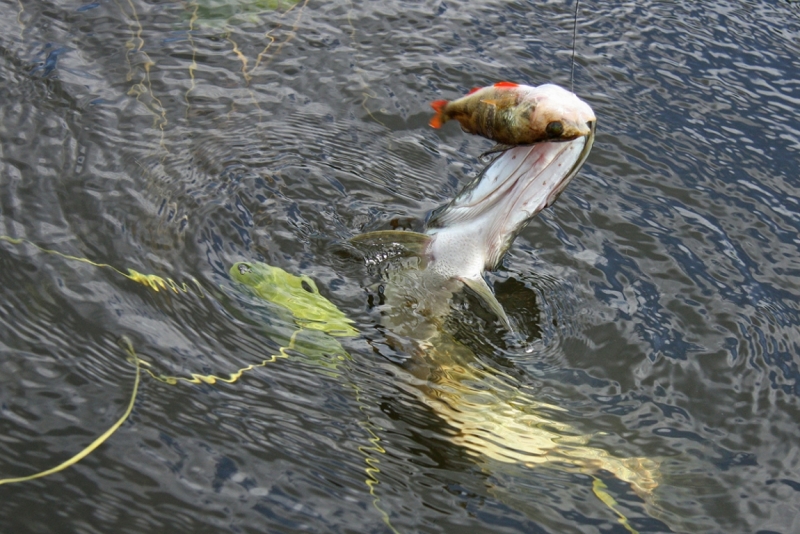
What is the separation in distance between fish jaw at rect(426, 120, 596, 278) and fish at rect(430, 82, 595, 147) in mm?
110

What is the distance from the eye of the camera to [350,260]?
361 centimetres

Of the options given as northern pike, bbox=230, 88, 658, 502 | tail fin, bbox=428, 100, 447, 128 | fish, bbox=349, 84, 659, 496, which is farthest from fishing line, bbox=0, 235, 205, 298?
tail fin, bbox=428, 100, 447, 128

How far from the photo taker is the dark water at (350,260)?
2.70 metres

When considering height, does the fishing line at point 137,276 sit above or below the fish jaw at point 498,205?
Result: below

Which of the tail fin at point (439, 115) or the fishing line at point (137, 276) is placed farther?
the fishing line at point (137, 276)

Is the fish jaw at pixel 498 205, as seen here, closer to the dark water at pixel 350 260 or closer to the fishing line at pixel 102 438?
the dark water at pixel 350 260

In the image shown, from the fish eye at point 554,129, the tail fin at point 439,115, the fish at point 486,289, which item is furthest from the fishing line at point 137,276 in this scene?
the fish eye at point 554,129

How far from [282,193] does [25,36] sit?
1755 mm

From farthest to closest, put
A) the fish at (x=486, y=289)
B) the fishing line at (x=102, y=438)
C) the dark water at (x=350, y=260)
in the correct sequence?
the fish at (x=486, y=289) → the dark water at (x=350, y=260) → the fishing line at (x=102, y=438)

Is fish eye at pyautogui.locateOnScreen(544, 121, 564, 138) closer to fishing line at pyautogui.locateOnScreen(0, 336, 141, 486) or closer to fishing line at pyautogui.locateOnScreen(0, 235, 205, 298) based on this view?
fishing line at pyautogui.locateOnScreen(0, 235, 205, 298)

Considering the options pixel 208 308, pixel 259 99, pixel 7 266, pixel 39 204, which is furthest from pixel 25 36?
pixel 208 308

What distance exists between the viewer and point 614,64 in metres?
5.11

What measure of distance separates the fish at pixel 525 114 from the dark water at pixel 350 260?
90 centimetres

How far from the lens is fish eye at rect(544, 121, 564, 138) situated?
2721 millimetres
